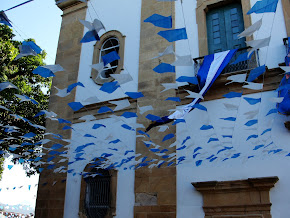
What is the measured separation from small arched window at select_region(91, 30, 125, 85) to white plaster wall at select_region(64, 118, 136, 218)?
54.6 inches

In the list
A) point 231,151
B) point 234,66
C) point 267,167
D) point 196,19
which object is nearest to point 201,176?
point 231,151

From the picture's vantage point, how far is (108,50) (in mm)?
9797

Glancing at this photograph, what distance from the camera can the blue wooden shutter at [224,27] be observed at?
26.3ft

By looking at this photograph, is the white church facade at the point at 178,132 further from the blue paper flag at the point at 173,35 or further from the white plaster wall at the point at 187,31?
the blue paper flag at the point at 173,35

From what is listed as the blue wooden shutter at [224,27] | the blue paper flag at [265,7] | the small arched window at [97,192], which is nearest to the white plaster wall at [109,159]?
the small arched window at [97,192]

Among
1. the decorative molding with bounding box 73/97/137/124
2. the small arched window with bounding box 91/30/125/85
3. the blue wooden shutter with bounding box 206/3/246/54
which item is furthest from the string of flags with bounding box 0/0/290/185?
the small arched window with bounding box 91/30/125/85

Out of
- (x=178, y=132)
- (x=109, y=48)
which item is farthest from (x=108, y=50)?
(x=178, y=132)

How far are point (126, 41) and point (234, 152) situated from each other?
4577 millimetres

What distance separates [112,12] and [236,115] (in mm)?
5294

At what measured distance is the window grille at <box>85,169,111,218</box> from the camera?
7871 millimetres

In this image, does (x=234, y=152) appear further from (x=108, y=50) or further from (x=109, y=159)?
(x=108, y=50)

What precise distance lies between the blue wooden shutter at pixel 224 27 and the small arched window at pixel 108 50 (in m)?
2.54

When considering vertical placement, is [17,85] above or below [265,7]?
above

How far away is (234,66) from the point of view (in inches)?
298
